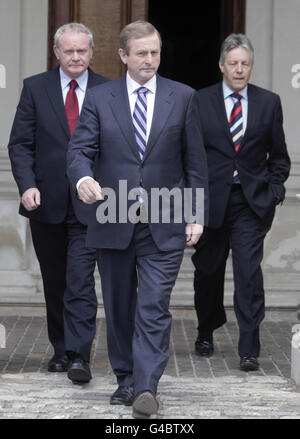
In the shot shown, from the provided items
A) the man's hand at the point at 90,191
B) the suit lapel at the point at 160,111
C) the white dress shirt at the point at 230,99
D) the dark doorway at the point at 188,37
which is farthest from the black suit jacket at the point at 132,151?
the dark doorway at the point at 188,37

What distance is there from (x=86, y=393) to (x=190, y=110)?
5.22 feet

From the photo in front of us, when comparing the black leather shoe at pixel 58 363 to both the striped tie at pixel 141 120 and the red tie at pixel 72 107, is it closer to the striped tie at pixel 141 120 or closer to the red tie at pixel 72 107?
the red tie at pixel 72 107

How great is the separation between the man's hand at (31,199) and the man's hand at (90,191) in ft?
3.45

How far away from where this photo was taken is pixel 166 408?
550cm

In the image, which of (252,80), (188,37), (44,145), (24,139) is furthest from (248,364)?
(188,37)

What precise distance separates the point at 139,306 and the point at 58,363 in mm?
1270

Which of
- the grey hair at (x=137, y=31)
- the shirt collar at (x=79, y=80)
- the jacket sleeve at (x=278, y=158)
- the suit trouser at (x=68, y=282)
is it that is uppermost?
the grey hair at (x=137, y=31)

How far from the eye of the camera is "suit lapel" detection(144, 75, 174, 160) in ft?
18.2

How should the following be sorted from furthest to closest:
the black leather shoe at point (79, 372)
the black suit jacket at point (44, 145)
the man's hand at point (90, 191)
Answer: the black suit jacket at point (44, 145), the black leather shoe at point (79, 372), the man's hand at point (90, 191)

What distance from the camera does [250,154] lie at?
6.91m

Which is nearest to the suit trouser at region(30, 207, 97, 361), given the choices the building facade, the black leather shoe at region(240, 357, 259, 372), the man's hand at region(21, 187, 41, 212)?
the man's hand at region(21, 187, 41, 212)

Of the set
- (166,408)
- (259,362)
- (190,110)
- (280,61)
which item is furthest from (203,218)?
(280,61)

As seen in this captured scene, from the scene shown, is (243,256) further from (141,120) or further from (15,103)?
(15,103)

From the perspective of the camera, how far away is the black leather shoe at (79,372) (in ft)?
19.9
